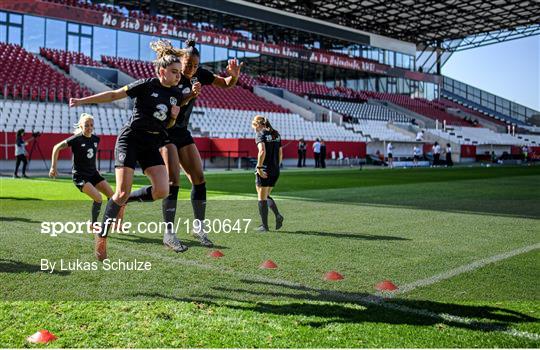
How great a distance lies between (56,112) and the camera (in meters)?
26.9

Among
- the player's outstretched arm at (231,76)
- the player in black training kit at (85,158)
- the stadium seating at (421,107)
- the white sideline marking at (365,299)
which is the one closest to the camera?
the white sideline marking at (365,299)

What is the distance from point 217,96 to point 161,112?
3433 cm

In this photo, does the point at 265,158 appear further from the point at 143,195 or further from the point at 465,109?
the point at 465,109

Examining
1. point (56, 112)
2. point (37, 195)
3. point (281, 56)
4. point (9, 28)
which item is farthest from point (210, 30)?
point (37, 195)

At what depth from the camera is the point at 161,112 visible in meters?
5.55

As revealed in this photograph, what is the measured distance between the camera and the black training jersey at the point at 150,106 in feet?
18.1

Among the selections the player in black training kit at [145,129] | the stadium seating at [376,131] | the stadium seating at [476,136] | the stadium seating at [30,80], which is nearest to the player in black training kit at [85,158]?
the player in black training kit at [145,129]

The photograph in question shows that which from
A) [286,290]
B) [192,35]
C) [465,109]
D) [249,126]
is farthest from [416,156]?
[286,290]

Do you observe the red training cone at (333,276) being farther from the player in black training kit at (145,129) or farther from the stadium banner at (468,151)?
the stadium banner at (468,151)

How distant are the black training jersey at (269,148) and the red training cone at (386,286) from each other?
3979 mm

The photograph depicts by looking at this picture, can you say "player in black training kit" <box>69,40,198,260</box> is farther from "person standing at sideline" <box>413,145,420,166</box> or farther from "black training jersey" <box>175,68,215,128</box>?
"person standing at sideline" <box>413,145,420,166</box>

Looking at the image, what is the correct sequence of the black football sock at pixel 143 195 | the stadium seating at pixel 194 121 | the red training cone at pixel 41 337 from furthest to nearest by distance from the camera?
the stadium seating at pixel 194 121 < the black football sock at pixel 143 195 < the red training cone at pixel 41 337

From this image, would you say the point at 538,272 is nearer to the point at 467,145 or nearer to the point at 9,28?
the point at 9,28

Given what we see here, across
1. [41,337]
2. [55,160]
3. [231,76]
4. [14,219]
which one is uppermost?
[231,76]
